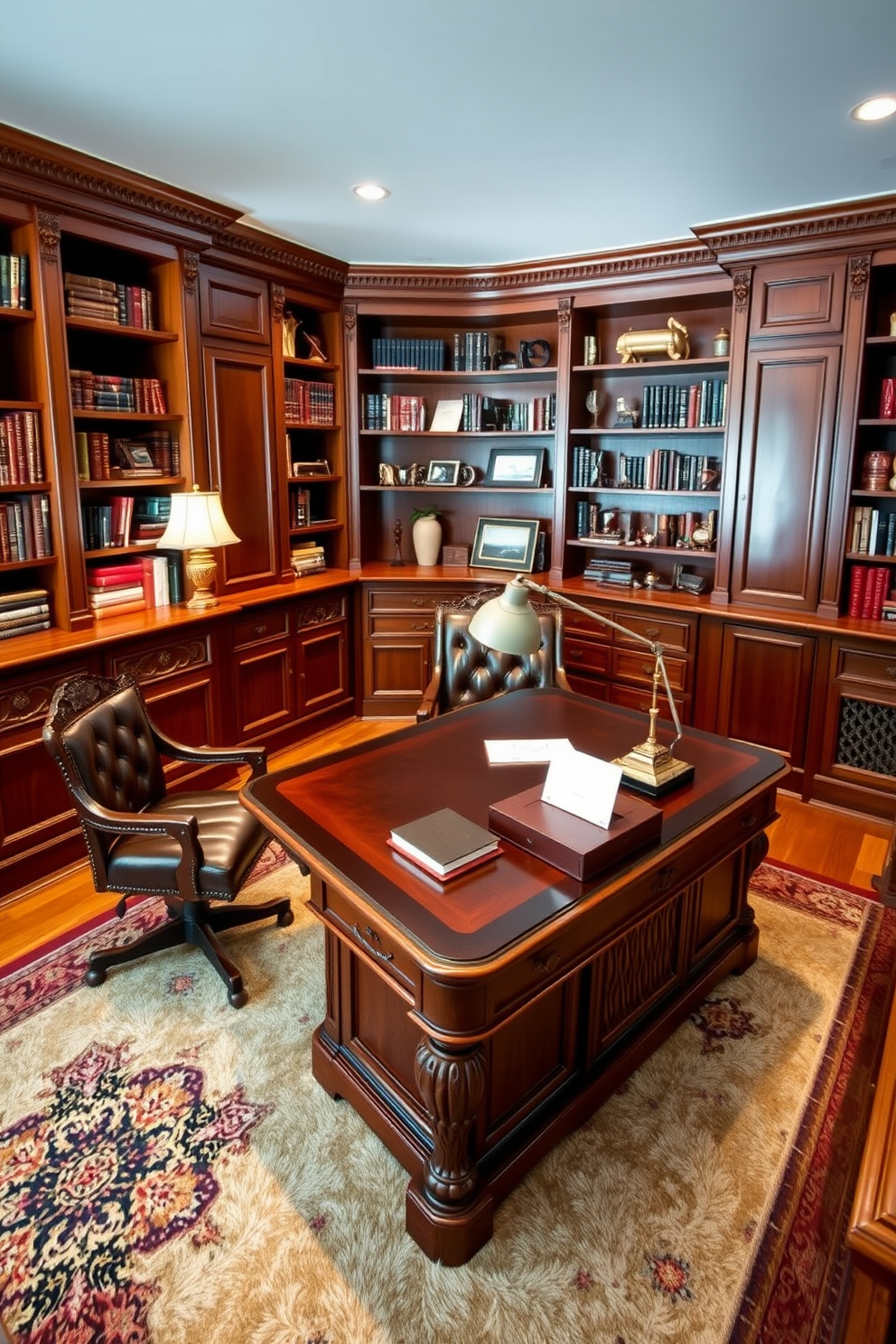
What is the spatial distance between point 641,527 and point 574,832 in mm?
3247

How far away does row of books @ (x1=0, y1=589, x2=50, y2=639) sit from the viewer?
9.82 feet

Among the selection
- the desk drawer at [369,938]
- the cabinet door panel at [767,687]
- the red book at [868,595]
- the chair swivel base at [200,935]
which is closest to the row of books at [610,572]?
the cabinet door panel at [767,687]

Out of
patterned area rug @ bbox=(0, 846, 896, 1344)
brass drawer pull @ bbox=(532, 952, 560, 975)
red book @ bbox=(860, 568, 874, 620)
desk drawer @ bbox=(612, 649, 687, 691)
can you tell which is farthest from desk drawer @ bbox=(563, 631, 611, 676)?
brass drawer pull @ bbox=(532, 952, 560, 975)

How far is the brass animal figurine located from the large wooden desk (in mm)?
2498

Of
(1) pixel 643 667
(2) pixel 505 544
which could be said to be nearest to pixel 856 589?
(1) pixel 643 667

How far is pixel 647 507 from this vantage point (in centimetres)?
455

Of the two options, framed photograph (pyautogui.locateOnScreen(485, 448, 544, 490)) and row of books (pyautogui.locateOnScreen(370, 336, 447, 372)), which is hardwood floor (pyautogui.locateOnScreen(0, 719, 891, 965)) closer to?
framed photograph (pyautogui.locateOnScreen(485, 448, 544, 490))

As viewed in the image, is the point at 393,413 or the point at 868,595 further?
the point at 393,413

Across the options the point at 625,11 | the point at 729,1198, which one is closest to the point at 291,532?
the point at 625,11

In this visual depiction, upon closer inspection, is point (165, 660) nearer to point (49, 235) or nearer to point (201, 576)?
point (201, 576)

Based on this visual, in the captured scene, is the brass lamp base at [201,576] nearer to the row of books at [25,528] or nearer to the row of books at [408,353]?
the row of books at [25,528]

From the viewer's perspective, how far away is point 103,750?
237cm

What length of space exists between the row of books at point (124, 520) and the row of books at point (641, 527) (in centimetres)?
234

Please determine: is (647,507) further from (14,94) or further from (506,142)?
(14,94)
